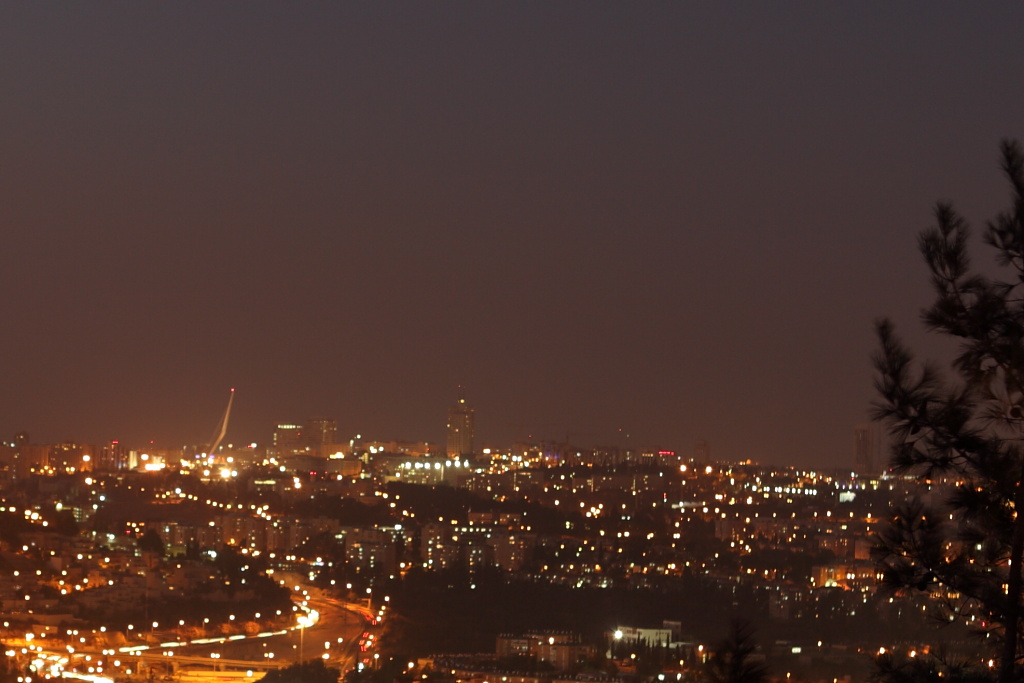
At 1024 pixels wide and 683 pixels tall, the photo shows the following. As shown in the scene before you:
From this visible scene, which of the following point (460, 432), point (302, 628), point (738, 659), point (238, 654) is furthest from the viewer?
point (460, 432)

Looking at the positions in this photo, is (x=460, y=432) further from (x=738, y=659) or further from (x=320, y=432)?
(x=738, y=659)

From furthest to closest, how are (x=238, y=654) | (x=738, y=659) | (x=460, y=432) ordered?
(x=460, y=432) < (x=238, y=654) < (x=738, y=659)

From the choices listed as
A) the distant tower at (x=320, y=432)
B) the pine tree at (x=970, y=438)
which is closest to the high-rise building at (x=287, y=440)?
the distant tower at (x=320, y=432)

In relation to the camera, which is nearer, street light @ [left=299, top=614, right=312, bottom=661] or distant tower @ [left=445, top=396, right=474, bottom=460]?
street light @ [left=299, top=614, right=312, bottom=661]

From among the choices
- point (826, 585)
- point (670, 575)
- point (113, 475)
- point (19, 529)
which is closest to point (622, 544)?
point (670, 575)

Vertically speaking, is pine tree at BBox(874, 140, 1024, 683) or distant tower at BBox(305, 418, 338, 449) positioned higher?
distant tower at BBox(305, 418, 338, 449)

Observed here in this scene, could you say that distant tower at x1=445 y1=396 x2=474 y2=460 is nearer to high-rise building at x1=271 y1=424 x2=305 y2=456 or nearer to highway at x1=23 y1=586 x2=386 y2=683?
high-rise building at x1=271 y1=424 x2=305 y2=456

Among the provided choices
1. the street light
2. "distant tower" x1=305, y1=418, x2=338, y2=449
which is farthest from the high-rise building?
A: the street light

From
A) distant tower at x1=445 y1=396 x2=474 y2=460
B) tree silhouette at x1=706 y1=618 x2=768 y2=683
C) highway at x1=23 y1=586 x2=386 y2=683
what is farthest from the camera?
distant tower at x1=445 y1=396 x2=474 y2=460

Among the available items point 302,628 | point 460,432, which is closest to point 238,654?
point 302,628

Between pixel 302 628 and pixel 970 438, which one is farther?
pixel 302 628

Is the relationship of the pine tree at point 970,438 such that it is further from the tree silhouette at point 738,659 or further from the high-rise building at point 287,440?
the high-rise building at point 287,440
